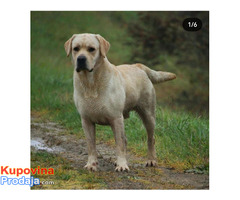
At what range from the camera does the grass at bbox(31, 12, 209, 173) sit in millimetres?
6219

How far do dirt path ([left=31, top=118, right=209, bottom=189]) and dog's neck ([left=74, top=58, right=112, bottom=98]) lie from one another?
1047 millimetres

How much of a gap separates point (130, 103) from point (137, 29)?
753cm

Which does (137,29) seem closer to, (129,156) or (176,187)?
(129,156)

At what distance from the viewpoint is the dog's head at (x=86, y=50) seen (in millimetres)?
5555

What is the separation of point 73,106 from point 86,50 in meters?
3.86

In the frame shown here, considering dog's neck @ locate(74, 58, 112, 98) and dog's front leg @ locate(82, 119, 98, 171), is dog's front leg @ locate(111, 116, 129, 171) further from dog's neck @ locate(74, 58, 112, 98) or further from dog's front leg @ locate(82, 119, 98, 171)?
dog's neck @ locate(74, 58, 112, 98)

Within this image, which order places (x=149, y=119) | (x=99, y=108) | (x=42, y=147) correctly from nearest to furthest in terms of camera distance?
(x=99, y=108) → (x=149, y=119) → (x=42, y=147)

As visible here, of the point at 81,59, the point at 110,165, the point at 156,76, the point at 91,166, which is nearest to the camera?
the point at 81,59

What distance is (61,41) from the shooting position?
1391cm

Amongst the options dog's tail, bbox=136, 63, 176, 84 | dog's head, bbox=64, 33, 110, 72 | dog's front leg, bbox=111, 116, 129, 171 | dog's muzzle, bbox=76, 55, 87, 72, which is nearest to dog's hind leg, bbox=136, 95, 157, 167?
dog's tail, bbox=136, 63, 176, 84

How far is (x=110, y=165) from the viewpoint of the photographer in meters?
6.30

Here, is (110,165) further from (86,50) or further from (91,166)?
(86,50)

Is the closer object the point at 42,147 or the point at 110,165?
the point at 110,165

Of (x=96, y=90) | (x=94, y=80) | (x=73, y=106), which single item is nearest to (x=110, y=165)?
(x=96, y=90)
